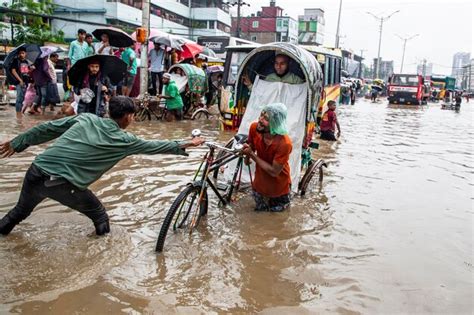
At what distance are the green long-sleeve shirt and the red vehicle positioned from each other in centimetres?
3061

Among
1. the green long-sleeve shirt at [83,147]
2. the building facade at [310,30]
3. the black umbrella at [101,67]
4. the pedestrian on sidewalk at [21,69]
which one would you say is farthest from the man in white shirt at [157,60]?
the building facade at [310,30]

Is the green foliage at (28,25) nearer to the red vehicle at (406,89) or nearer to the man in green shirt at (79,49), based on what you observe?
the man in green shirt at (79,49)

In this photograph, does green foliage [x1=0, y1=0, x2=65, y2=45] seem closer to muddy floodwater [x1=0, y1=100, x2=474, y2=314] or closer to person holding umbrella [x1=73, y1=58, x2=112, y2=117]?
person holding umbrella [x1=73, y1=58, x2=112, y2=117]

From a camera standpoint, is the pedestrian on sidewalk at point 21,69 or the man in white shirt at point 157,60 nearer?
the pedestrian on sidewalk at point 21,69

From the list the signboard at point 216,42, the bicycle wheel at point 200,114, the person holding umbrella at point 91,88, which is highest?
the signboard at point 216,42

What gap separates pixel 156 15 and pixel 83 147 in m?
43.1

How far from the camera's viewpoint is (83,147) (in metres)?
3.83

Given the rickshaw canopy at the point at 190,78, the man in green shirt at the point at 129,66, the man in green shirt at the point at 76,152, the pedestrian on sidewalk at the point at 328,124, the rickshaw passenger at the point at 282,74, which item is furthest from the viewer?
the rickshaw canopy at the point at 190,78

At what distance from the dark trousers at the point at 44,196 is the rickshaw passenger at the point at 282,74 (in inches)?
136

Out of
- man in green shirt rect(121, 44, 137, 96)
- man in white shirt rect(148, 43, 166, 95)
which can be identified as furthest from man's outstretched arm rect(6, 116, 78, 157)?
man in white shirt rect(148, 43, 166, 95)

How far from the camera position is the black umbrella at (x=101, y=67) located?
7.31 m

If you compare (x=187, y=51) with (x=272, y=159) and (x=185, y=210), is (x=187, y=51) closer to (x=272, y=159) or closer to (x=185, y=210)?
(x=272, y=159)

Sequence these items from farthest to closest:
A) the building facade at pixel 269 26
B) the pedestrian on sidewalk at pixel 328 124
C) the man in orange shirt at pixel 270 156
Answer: the building facade at pixel 269 26
the pedestrian on sidewalk at pixel 328 124
the man in orange shirt at pixel 270 156

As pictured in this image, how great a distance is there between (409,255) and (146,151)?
281 centimetres
